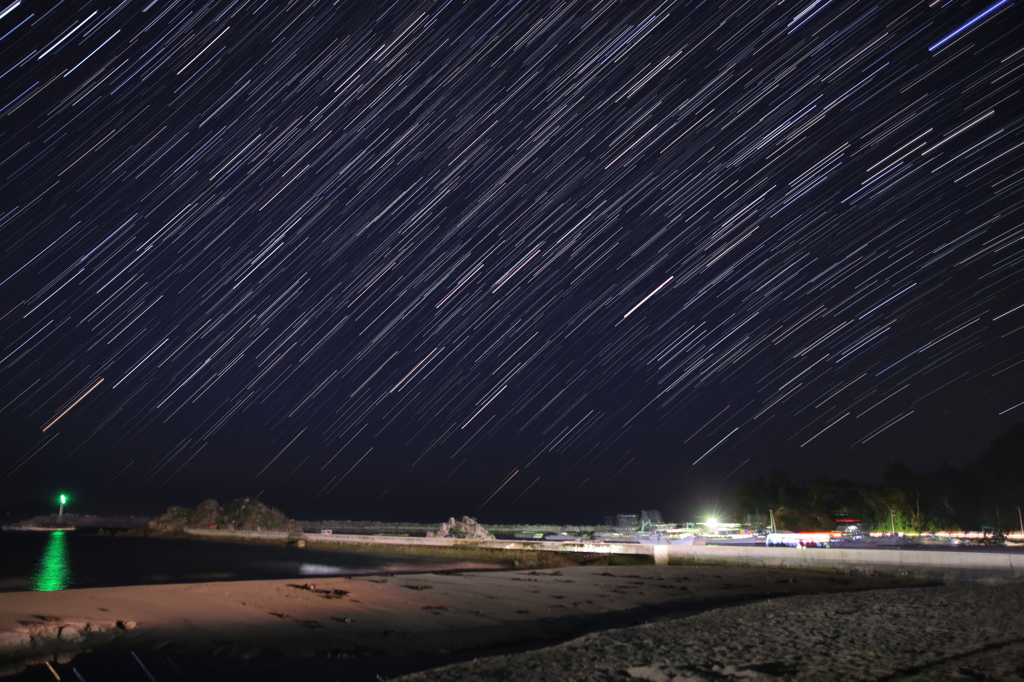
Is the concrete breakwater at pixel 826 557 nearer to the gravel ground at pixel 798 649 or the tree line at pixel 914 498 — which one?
the gravel ground at pixel 798 649

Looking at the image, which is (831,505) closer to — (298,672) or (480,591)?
(480,591)

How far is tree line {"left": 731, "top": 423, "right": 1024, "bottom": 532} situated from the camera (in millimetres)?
79000

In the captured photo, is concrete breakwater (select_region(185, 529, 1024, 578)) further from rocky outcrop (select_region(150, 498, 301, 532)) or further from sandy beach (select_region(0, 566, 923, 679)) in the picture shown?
rocky outcrop (select_region(150, 498, 301, 532))

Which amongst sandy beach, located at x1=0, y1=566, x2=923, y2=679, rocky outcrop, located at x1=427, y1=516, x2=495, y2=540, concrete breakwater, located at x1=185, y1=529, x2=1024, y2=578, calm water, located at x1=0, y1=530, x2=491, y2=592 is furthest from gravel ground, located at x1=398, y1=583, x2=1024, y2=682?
rocky outcrop, located at x1=427, y1=516, x2=495, y2=540

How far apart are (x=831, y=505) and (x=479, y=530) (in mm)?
65997

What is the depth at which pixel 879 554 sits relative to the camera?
29422 mm

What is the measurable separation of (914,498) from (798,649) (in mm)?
96882

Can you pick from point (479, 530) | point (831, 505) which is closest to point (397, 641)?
point (479, 530)

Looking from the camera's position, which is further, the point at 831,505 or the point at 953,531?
the point at 831,505

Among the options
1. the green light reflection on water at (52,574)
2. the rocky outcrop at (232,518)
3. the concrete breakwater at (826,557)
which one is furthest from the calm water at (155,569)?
the rocky outcrop at (232,518)

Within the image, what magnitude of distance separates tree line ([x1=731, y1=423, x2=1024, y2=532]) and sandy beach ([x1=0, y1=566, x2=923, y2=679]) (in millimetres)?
68483

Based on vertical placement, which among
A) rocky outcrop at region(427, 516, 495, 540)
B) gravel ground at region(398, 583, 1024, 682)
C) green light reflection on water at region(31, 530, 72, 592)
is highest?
gravel ground at region(398, 583, 1024, 682)

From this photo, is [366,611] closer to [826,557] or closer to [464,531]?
[826,557]

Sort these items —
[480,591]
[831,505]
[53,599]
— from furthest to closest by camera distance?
[831,505]
[480,591]
[53,599]
